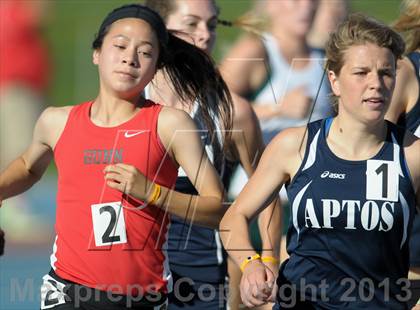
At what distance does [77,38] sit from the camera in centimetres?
1052

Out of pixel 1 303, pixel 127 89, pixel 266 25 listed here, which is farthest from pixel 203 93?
pixel 266 25

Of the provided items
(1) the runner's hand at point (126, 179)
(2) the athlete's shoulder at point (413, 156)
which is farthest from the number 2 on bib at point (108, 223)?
(2) the athlete's shoulder at point (413, 156)

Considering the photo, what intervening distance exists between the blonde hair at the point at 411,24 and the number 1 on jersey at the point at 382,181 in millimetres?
1276

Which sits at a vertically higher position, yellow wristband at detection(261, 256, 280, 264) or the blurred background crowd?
the blurred background crowd

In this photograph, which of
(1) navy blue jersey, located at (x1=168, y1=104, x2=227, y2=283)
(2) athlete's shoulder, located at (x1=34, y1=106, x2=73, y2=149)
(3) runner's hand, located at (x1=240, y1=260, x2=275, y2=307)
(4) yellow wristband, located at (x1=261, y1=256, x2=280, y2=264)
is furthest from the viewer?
(1) navy blue jersey, located at (x1=168, y1=104, x2=227, y2=283)

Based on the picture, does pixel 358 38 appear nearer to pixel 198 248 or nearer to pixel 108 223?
pixel 108 223

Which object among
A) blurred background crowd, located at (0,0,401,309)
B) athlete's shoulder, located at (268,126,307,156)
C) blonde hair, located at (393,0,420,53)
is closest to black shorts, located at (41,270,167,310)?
athlete's shoulder, located at (268,126,307,156)

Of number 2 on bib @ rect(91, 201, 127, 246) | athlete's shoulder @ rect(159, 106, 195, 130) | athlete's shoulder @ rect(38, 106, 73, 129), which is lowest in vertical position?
number 2 on bib @ rect(91, 201, 127, 246)

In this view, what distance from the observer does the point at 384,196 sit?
3.68 m

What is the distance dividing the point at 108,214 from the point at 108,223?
0.03 meters

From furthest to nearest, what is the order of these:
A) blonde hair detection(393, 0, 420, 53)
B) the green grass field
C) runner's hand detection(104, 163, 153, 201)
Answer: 1. the green grass field
2. blonde hair detection(393, 0, 420, 53)
3. runner's hand detection(104, 163, 153, 201)

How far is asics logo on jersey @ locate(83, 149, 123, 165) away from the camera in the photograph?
404cm

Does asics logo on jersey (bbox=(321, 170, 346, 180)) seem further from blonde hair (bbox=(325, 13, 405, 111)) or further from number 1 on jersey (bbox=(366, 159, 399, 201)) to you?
blonde hair (bbox=(325, 13, 405, 111))

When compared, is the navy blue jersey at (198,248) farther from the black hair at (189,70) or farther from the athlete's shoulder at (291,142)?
A: the athlete's shoulder at (291,142)
